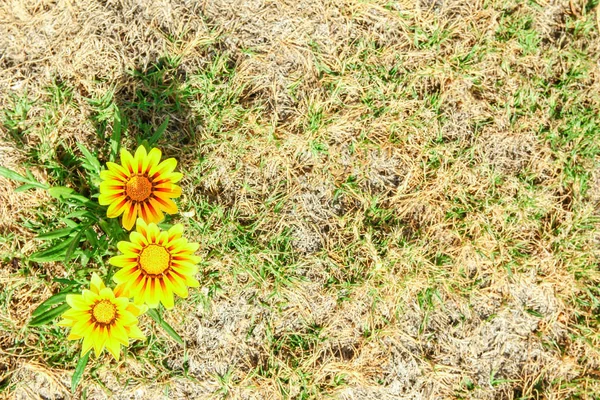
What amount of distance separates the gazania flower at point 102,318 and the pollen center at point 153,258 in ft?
0.48

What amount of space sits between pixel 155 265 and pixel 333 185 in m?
0.99

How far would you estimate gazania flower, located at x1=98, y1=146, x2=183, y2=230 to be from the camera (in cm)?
175

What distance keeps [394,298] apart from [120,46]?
5.84ft

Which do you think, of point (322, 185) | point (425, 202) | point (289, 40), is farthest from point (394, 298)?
point (289, 40)

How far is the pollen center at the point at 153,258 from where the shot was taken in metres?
1.76

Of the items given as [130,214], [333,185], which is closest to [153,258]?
[130,214]

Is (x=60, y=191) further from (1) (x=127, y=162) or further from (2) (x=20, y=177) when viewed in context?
(1) (x=127, y=162)

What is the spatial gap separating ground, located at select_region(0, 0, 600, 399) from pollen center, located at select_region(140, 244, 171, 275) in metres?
0.53

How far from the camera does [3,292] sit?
2.28m

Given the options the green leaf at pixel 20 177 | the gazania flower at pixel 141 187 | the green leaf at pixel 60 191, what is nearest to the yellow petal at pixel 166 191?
the gazania flower at pixel 141 187

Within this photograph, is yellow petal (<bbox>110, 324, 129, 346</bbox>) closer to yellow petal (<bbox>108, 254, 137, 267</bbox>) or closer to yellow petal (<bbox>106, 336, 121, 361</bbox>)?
yellow petal (<bbox>106, 336, 121, 361</bbox>)

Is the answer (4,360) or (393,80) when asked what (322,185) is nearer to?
(393,80)

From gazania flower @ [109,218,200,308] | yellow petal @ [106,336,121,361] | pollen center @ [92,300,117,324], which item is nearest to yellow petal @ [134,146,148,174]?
gazania flower @ [109,218,200,308]

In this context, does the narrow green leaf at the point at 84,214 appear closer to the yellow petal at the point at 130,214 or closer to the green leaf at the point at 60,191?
the green leaf at the point at 60,191
